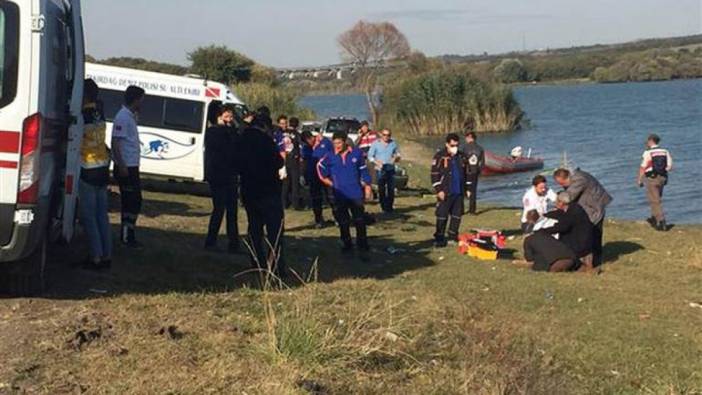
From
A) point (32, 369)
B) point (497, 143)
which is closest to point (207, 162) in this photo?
point (32, 369)

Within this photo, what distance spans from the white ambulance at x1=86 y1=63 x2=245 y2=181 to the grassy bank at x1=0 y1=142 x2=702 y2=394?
728 centimetres

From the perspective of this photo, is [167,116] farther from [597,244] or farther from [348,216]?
[597,244]

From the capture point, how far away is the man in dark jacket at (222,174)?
10930 millimetres

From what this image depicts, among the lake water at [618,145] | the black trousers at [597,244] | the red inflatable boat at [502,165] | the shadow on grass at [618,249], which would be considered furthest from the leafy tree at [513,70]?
the black trousers at [597,244]

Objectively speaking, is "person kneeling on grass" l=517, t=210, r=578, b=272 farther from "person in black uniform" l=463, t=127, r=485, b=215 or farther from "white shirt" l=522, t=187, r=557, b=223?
"person in black uniform" l=463, t=127, r=485, b=215

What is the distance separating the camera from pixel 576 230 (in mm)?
11953

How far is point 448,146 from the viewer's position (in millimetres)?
13875

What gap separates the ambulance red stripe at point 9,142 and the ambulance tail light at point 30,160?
4cm

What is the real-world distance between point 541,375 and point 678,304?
3939mm

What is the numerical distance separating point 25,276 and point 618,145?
40131 millimetres

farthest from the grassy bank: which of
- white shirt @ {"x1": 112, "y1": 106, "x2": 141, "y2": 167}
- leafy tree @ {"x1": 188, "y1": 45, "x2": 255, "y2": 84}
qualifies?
leafy tree @ {"x1": 188, "y1": 45, "x2": 255, "y2": 84}

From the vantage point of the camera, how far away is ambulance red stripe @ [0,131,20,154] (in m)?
5.91

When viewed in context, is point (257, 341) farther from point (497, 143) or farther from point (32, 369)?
point (497, 143)

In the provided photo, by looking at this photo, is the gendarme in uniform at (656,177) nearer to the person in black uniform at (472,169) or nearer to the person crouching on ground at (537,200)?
the person in black uniform at (472,169)
